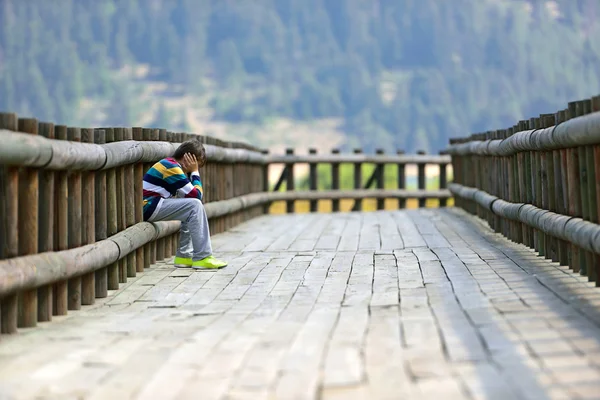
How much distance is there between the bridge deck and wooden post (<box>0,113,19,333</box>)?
0.12 m

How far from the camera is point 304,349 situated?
4133mm

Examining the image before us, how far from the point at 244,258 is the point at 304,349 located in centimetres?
423

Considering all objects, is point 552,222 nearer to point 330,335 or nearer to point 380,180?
point 330,335

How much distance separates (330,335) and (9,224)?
173 cm

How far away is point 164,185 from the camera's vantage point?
7832 millimetres

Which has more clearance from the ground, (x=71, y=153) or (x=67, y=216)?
(x=71, y=153)

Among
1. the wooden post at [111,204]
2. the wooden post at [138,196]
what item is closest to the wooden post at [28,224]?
the wooden post at [111,204]

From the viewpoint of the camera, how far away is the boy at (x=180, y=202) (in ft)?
25.2

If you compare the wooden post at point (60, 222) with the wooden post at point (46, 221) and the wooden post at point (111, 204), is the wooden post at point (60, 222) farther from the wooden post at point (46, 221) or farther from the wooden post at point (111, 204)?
the wooden post at point (111, 204)

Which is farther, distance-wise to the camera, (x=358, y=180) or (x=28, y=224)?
(x=358, y=180)

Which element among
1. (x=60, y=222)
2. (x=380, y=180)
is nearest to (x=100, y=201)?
(x=60, y=222)

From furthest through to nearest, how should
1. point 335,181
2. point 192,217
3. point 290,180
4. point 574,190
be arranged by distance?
point 335,181 < point 290,180 < point 192,217 < point 574,190

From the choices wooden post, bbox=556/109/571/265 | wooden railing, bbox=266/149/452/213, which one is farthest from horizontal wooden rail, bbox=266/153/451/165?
wooden post, bbox=556/109/571/265

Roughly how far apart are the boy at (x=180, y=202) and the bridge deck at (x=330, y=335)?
27cm
